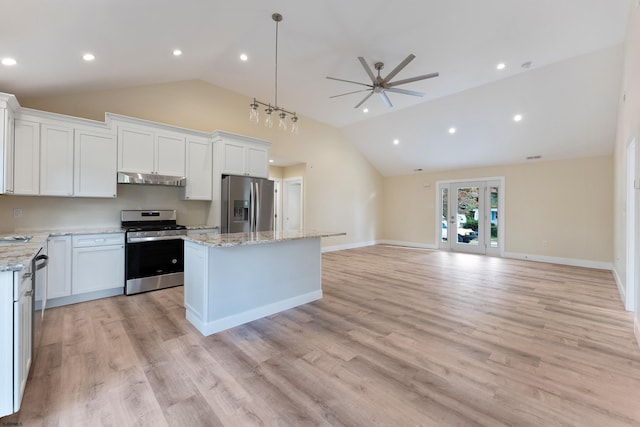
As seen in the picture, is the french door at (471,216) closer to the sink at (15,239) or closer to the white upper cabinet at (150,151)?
the white upper cabinet at (150,151)

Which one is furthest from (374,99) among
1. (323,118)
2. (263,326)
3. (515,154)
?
(263,326)

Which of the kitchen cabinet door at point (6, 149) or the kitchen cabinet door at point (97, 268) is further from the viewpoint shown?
the kitchen cabinet door at point (97, 268)

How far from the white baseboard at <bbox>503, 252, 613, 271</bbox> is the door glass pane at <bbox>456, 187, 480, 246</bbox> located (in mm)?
968

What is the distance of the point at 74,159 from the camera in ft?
11.8

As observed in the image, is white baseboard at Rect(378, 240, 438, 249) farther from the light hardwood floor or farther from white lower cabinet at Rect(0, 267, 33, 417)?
white lower cabinet at Rect(0, 267, 33, 417)

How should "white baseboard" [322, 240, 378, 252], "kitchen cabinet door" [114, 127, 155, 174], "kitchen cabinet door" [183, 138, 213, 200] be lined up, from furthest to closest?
"white baseboard" [322, 240, 378, 252] → "kitchen cabinet door" [183, 138, 213, 200] → "kitchen cabinet door" [114, 127, 155, 174]

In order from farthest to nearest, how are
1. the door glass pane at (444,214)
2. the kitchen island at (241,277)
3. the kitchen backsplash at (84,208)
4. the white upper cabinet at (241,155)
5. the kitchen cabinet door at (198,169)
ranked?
the door glass pane at (444,214) → the white upper cabinet at (241,155) → the kitchen cabinet door at (198,169) → the kitchen backsplash at (84,208) → the kitchen island at (241,277)

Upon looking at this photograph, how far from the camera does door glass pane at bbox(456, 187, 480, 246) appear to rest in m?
7.81

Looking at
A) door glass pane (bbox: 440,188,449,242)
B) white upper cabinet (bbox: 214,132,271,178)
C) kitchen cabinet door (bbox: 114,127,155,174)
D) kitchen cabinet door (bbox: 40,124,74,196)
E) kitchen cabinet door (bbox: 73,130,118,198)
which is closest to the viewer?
kitchen cabinet door (bbox: 40,124,74,196)

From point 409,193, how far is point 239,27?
7.10m

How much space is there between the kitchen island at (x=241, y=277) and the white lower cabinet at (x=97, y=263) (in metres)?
1.42

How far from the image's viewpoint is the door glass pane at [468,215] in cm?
781

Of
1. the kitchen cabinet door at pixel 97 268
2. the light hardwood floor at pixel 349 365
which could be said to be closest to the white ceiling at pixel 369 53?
the kitchen cabinet door at pixel 97 268

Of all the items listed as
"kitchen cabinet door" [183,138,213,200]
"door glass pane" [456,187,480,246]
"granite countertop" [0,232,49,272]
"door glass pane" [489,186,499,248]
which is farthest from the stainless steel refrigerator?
"door glass pane" [489,186,499,248]
